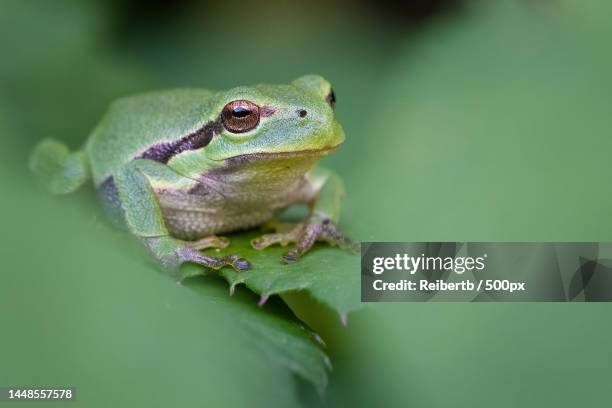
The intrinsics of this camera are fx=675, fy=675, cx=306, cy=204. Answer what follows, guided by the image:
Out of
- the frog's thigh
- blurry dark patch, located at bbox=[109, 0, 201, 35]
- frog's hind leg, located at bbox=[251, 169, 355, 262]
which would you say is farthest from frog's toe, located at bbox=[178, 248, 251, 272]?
blurry dark patch, located at bbox=[109, 0, 201, 35]

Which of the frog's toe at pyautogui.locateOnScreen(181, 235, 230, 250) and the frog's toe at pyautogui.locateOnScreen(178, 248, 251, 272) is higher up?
the frog's toe at pyautogui.locateOnScreen(181, 235, 230, 250)

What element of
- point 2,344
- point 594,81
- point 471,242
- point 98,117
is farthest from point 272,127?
point 594,81

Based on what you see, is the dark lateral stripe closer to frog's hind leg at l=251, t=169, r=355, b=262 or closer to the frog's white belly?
the frog's white belly

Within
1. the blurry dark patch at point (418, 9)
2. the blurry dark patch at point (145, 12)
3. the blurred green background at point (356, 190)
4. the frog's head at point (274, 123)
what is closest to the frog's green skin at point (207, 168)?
the frog's head at point (274, 123)

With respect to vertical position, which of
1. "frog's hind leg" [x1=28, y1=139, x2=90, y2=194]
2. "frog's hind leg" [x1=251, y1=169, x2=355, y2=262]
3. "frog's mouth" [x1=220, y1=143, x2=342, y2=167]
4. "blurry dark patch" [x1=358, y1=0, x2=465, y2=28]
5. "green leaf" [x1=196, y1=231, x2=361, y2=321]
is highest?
"blurry dark patch" [x1=358, y1=0, x2=465, y2=28]

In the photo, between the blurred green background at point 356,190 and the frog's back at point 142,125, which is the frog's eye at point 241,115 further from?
the blurred green background at point 356,190

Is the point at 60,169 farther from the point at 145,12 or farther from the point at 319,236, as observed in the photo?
the point at 145,12

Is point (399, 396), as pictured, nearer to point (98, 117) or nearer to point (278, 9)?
point (98, 117)
